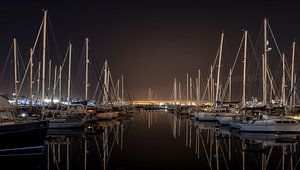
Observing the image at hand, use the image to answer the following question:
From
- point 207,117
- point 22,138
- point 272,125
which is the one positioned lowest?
point 207,117

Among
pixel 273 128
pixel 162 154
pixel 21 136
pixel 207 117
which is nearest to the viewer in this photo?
pixel 21 136

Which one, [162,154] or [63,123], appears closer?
[162,154]

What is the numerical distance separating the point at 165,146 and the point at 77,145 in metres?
8.45

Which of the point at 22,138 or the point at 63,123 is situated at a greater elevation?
the point at 22,138

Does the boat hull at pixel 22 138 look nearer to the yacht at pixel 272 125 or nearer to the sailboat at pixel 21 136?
the sailboat at pixel 21 136

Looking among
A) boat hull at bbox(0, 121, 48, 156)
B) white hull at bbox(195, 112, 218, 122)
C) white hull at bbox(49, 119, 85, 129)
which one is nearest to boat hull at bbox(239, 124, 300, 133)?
white hull at bbox(195, 112, 218, 122)

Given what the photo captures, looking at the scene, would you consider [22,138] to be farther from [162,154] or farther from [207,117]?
[207,117]

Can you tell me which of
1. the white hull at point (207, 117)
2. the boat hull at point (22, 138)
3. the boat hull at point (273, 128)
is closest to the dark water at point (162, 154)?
the boat hull at point (22, 138)

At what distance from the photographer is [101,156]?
29969 millimetres

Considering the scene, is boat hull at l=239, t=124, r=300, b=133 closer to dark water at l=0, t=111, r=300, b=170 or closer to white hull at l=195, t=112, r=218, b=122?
dark water at l=0, t=111, r=300, b=170

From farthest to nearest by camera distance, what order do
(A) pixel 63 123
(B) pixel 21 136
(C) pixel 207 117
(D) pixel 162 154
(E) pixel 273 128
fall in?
(C) pixel 207 117
(A) pixel 63 123
(E) pixel 273 128
(D) pixel 162 154
(B) pixel 21 136

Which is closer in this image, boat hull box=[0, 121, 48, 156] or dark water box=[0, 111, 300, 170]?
dark water box=[0, 111, 300, 170]

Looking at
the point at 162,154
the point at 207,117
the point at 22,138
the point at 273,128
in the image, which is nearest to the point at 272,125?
the point at 273,128

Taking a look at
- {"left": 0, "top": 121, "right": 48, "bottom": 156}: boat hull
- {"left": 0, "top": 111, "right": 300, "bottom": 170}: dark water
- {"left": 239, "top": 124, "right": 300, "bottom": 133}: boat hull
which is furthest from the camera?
{"left": 239, "top": 124, "right": 300, "bottom": 133}: boat hull
